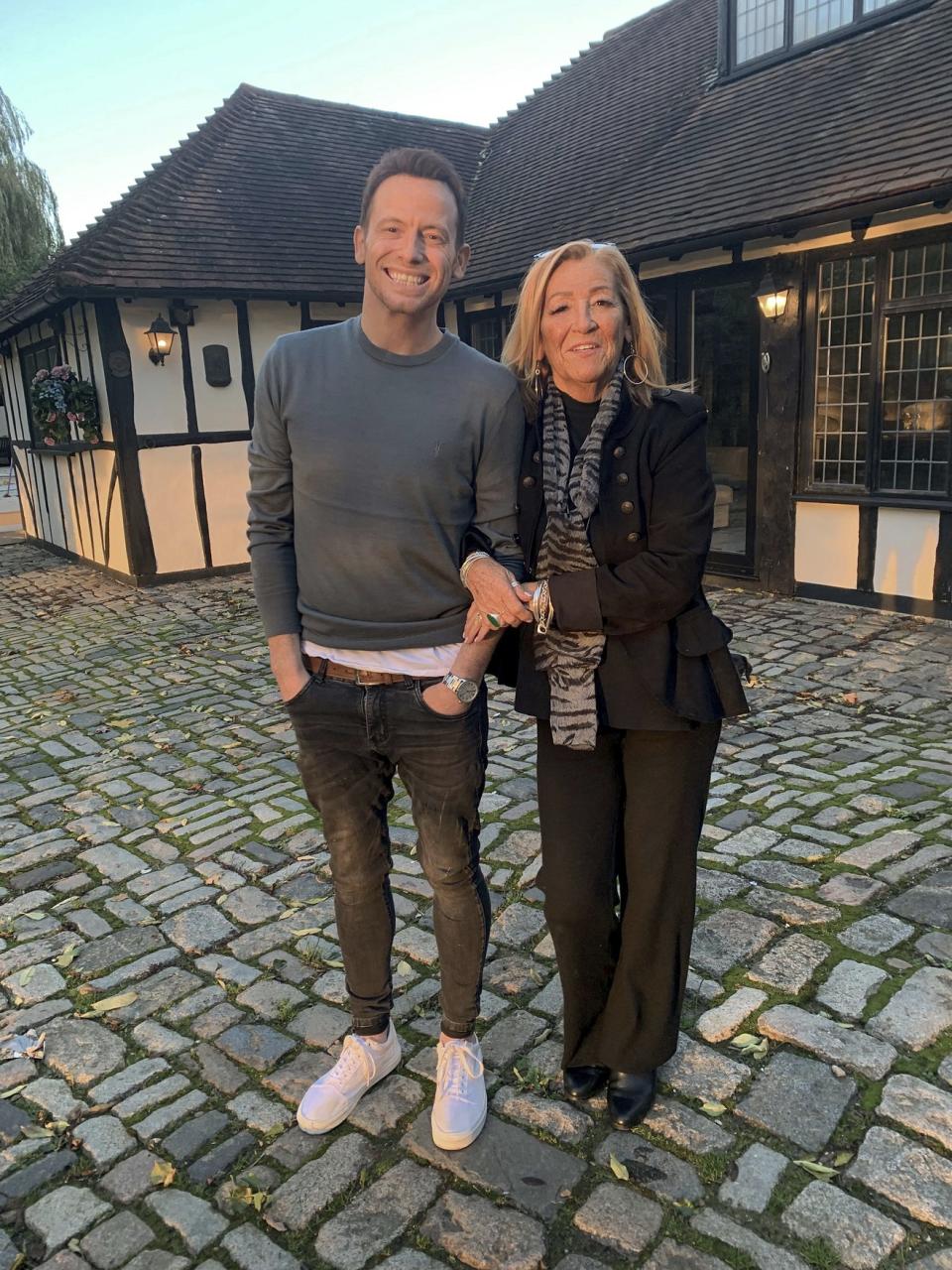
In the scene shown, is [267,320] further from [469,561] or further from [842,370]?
[469,561]

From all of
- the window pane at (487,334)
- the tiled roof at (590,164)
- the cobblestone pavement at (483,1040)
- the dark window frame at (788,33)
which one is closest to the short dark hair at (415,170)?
the cobblestone pavement at (483,1040)

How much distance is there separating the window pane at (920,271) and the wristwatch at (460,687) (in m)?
6.93

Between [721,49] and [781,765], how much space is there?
934 cm

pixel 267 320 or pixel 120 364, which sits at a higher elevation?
pixel 267 320

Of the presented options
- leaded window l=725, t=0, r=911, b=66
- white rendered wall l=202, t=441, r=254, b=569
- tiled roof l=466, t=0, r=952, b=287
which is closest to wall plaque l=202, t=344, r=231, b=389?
white rendered wall l=202, t=441, r=254, b=569

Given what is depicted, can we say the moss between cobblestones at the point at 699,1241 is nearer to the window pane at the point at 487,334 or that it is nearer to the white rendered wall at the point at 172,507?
the white rendered wall at the point at 172,507

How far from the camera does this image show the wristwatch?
2.19 m

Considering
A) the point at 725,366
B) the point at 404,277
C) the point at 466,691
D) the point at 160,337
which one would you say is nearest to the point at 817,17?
the point at 725,366

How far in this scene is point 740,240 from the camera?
27.3 ft

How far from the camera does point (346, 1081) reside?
98.6 inches

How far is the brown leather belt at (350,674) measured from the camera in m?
2.24

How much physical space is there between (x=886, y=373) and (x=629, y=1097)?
23.4 feet

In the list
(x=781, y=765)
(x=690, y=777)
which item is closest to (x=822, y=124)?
(x=781, y=765)

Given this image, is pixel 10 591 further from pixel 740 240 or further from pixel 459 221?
pixel 459 221
